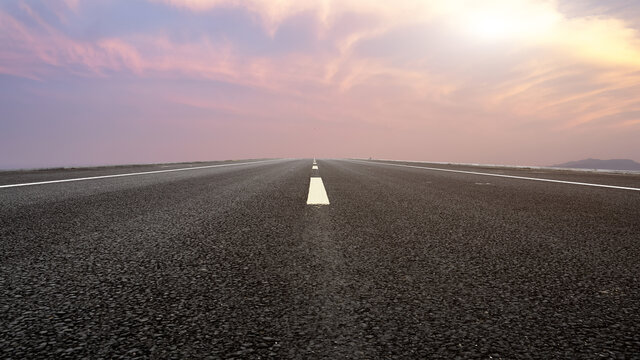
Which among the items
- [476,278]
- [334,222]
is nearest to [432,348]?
[476,278]

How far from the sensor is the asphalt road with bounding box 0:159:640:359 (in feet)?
3.83

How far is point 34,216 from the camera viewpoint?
10.8 ft

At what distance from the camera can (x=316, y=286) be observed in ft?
5.40

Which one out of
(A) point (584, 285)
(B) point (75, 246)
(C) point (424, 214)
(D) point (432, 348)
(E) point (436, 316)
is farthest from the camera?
(C) point (424, 214)

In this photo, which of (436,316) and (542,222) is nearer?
(436,316)

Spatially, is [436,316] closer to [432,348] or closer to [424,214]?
[432,348]

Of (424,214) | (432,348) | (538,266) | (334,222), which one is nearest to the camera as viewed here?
(432,348)

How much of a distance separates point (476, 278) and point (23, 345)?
5.61ft

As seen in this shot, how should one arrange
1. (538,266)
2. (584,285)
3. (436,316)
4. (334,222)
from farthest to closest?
(334,222) < (538,266) < (584,285) < (436,316)

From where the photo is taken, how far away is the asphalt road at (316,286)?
117cm

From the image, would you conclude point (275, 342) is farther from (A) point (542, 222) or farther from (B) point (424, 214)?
(A) point (542, 222)

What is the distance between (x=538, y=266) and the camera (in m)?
1.97

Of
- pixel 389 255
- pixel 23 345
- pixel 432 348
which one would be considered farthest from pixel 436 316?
pixel 23 345

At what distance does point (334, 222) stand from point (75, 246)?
1.78 metres
